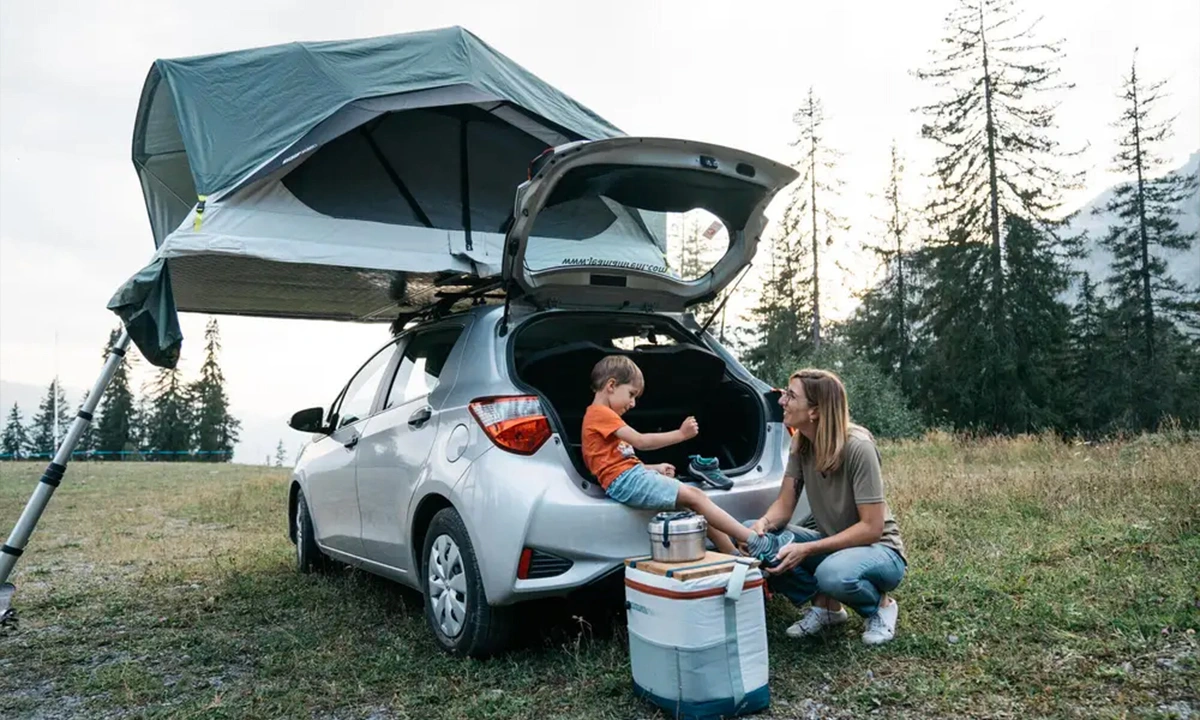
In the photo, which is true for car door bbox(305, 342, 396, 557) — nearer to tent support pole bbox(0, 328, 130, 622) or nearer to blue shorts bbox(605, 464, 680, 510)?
tent support pole bbox(0, 328, 130, 622)

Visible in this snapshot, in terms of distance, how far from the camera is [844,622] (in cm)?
392

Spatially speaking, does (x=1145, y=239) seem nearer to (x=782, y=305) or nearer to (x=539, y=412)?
(x=782, y=305)

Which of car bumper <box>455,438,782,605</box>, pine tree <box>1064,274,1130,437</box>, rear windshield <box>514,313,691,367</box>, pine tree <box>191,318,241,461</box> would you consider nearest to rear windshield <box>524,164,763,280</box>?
rear windshield <box>514,313,691,367</box>

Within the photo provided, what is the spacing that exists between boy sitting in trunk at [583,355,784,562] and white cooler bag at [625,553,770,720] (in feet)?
1.54

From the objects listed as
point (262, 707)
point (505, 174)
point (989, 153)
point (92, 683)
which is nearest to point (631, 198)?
point (505, 174)

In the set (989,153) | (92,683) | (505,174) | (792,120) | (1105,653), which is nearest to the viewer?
(1105,653)

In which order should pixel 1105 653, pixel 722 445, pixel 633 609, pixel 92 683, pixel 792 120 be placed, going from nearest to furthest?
1. pixel 633 609
2. pixel 1105 653
3. pixel 92 683
4. pixel 722 445
5. pixel 792 120

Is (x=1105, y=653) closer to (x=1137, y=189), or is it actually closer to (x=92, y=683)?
(x=92, y=683)

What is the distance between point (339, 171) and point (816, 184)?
30.1 meters

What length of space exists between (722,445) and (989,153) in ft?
96.8

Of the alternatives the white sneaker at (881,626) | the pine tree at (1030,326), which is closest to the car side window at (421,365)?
the white sneaker at (881,626)

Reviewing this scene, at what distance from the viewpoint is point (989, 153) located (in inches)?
1172

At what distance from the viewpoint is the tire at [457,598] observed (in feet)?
11.6

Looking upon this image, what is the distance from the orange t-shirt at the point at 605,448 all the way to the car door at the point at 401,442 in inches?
30.3
